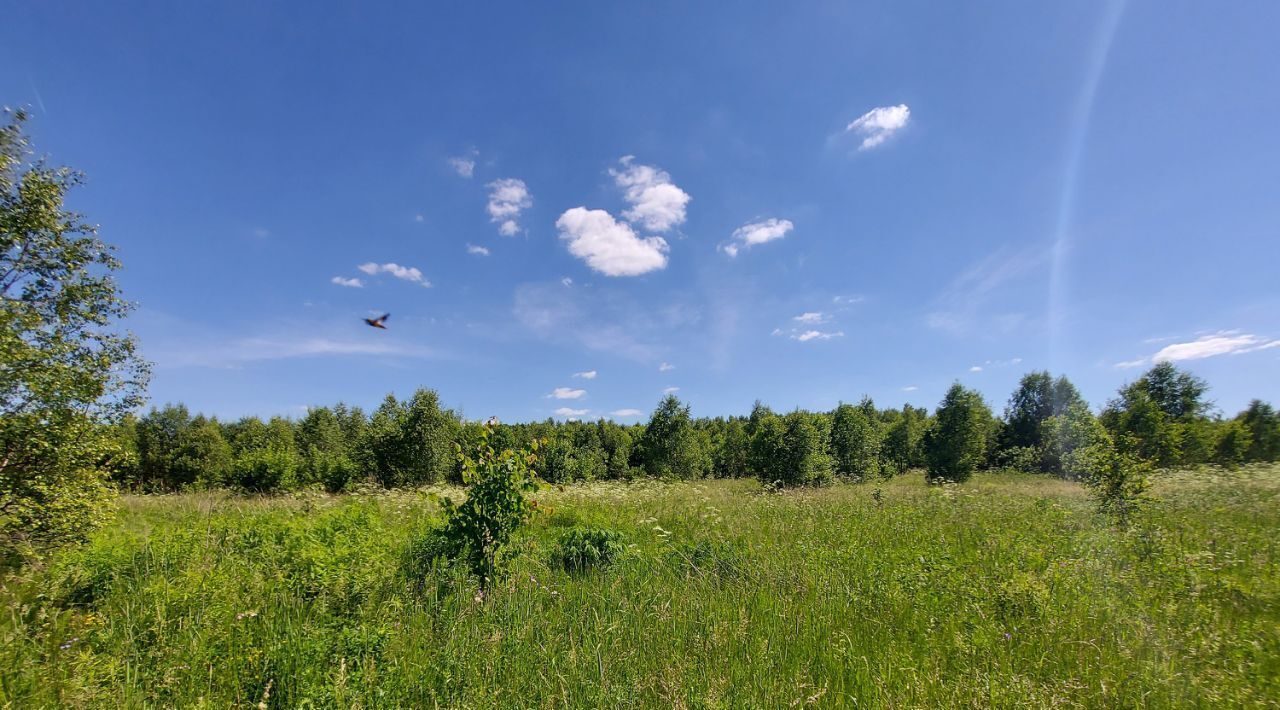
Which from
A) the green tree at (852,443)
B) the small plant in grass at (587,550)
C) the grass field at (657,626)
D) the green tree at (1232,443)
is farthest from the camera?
the green tree at (1232,443)

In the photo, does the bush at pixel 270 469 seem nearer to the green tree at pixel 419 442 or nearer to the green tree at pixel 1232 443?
the green tree at pixel 419 442

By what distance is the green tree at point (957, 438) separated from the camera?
28094 millimetres

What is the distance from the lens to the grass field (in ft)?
9.42

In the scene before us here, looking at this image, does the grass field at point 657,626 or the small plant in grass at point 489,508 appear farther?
the small plant in grass at point 489,508

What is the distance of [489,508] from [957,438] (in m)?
32.5

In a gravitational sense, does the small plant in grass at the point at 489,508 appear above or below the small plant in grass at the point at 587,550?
above

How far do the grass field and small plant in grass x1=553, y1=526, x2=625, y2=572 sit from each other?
10.7 inches

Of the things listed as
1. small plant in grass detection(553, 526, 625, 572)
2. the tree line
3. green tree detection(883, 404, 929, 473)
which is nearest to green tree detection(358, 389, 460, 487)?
the tree line

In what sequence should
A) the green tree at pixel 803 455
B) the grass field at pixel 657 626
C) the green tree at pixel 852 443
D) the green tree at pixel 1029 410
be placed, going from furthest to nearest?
the green tree at pixel 1029 410 < the green tree at pixel 852 443 < the green tree at pixel 803 455 < the grass field at pixel 657 626

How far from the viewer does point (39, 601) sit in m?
4.13

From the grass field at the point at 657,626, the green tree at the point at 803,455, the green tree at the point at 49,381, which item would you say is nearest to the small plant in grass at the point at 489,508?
the grass field at the point at 657,626

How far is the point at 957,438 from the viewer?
2828 centimetres

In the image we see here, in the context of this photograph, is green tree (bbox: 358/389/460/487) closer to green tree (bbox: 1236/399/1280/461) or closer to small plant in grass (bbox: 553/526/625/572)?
small plant in grass (bbox: 553/526/625/572)

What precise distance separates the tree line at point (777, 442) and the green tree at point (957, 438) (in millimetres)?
81
